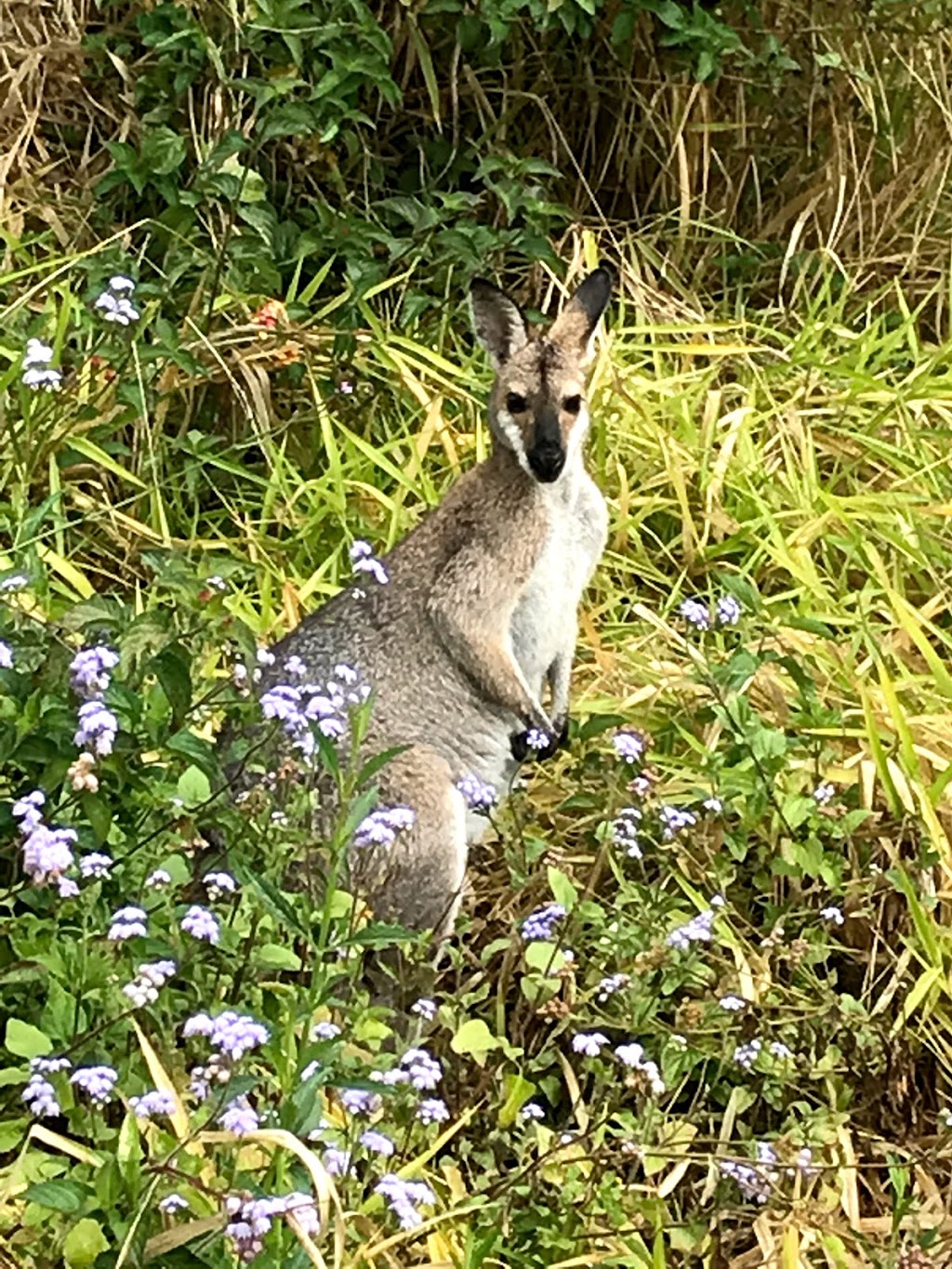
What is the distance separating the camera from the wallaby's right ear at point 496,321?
435 centimetres

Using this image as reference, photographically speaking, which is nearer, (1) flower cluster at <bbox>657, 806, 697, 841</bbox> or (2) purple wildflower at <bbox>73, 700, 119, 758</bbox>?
(2) purple wildflower at <bbox>73, 700, 119, 758</bbox>

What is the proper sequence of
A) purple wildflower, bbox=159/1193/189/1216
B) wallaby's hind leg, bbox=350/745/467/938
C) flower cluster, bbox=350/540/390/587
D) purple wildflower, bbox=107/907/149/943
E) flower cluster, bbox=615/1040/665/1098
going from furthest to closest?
wallaby's hind leg, bbox=350/745/467/938
flower cluster, bbox=350/540/390/587
flower cluster, bbox=615/1040/665/1098
purple wildflower, bbox=107/907/149/943
purple wildflower, bbox=159/1193/189/1216

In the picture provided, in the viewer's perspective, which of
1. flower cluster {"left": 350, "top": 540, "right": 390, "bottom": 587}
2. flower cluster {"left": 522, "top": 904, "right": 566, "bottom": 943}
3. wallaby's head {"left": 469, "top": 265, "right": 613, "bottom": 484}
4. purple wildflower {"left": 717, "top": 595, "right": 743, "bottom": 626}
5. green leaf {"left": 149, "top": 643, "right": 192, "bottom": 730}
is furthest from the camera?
Answer: wallaby's head {"left": 469, "top": 265, "right": 613, "bottom": 484}

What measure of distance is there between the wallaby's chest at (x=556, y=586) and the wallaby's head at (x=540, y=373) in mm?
141

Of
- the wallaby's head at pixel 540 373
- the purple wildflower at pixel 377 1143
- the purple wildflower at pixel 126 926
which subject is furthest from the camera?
the wallaby's head at pixel 540 373

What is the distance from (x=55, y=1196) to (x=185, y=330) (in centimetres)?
340

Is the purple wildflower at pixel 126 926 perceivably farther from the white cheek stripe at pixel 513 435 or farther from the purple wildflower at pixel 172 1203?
the white cheek stripe at pixel 513 435

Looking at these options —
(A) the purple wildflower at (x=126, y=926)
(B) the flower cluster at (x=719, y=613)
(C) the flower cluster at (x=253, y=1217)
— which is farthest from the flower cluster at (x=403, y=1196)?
(B) the flower cluster at (x=719, y=613)

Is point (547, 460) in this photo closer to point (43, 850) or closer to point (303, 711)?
point (303, 711)

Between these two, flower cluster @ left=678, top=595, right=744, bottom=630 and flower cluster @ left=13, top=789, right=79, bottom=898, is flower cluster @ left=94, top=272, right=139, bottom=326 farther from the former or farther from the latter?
flower cluster @ left=13, top=789, right=79, bottom=898

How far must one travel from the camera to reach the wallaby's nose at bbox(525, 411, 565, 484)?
412 cm

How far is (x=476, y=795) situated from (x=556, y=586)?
0.86 meters

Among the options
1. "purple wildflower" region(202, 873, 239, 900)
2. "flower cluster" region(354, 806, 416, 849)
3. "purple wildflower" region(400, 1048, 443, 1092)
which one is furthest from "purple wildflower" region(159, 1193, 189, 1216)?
"flower cluster" region(354, 806, 416, 849)

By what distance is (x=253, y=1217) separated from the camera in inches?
81.8
